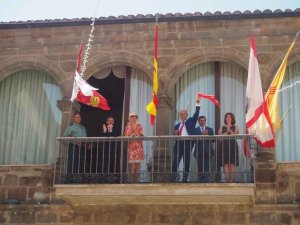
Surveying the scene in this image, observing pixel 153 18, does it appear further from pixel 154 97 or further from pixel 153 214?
pixel 153 214

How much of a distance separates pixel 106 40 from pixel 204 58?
6.86 ft

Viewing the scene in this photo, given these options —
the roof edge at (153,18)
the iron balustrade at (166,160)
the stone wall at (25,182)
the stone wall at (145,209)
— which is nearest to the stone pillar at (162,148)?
the iron balustrade at (166,160)

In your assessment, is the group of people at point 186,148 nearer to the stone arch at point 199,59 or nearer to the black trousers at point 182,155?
the black trousers at point 182,155

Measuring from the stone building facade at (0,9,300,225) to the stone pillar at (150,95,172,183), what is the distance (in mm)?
22

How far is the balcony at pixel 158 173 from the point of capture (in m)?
12.2

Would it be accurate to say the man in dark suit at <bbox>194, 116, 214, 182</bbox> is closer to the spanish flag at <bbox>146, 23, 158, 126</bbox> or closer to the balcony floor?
the balcony floor

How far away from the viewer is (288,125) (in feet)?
44.6

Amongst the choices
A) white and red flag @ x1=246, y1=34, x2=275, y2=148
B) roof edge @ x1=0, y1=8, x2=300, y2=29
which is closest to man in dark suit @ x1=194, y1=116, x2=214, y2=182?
white and red flag @ x1=246, y1=34, x2=275, y2=148

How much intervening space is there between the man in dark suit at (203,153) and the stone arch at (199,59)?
4.52ft

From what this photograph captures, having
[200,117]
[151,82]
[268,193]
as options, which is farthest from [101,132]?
[268,193]

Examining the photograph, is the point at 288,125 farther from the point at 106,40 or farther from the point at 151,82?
the point at 106,40

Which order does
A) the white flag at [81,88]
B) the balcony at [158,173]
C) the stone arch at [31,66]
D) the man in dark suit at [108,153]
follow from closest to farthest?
the balcony at [158,173] → the white flag at [81,88] → the man in dark suit at [108,153] → the stone arch at [31,66]

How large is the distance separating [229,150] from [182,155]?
0.96 m

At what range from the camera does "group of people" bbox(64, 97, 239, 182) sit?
12.6 metres
